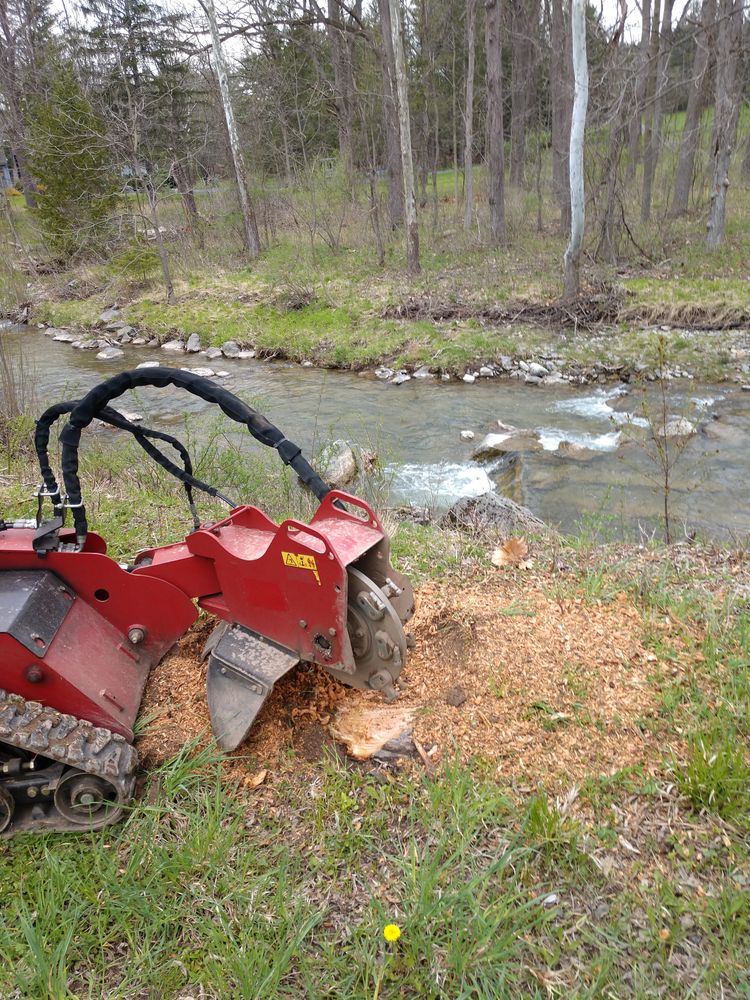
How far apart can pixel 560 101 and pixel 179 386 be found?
20434 mm

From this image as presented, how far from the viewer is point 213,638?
102 inches

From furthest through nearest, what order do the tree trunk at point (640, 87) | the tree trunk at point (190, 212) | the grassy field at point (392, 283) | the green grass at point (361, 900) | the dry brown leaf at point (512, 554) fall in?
the tree trunk at point (190, 212)
the tree trunk at point (640, 87)
the grassy field at point (392, 283)
the dry brown leaf at point (512, 554)
the green grass at point (361, 900)

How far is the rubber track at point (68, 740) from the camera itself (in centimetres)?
209

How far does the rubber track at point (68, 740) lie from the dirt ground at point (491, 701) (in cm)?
25

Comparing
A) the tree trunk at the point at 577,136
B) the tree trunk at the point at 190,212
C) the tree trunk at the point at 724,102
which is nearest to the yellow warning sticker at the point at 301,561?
the tree trunk at the point at 577,136

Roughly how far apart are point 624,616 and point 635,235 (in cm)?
1533

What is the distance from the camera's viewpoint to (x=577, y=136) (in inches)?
434

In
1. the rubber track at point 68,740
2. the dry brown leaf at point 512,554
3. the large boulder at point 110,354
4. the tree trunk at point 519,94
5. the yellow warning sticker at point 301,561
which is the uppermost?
the tree trunk at point 519,94

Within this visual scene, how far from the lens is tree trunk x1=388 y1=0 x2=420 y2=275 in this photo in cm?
1275

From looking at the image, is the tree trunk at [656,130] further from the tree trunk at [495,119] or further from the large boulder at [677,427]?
the large boulder at [677,427]

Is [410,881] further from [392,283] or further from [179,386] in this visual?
[392,283]

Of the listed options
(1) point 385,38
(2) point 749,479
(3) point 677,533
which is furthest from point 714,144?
(3) point 677,533

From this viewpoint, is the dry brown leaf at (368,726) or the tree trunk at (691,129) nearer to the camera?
the dry brown leaf at (368,726)

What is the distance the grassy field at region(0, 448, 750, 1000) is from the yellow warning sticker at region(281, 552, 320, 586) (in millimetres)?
799
